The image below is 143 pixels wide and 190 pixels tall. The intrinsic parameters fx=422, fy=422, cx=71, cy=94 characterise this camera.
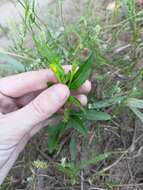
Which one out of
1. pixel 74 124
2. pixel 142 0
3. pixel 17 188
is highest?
pixel 142 0

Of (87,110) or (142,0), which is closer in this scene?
(87,110)

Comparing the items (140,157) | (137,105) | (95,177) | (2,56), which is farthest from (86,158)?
(2,56)

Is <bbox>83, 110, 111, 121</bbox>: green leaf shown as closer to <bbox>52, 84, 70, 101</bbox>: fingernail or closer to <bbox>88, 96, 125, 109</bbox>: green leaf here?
<bbox>88, 96, 125, 109</bbox>: green leaf

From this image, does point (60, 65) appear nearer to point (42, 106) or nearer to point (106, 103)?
point (42, 106)

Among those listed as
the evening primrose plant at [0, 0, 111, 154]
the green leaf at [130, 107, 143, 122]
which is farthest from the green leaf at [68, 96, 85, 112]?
the green leaf at [130, 107, 143, 122]

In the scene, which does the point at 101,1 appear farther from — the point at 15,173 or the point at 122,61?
the point at 15,173

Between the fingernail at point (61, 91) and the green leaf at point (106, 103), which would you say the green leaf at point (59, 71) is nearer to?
the fingernail at point (61, 91)

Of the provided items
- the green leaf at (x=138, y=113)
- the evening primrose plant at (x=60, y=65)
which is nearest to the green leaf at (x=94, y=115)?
the evening primrose plant at (x=60, y=65)

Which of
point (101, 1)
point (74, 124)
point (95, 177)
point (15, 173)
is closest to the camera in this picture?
point (74, 124)
